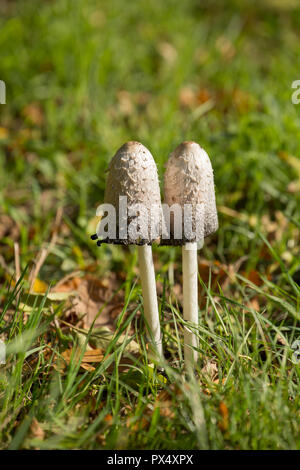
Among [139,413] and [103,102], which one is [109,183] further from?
[103,102]

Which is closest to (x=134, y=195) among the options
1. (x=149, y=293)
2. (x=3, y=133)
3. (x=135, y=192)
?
(x=135, y=192)

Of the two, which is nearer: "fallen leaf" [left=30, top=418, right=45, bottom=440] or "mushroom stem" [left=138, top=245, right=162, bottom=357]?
"fallen leaf" [left=30, top=418, right=45, bottom=440]

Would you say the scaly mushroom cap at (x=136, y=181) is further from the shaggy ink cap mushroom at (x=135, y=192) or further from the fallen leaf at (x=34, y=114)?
the fallen leaf at (x=34, y=114)

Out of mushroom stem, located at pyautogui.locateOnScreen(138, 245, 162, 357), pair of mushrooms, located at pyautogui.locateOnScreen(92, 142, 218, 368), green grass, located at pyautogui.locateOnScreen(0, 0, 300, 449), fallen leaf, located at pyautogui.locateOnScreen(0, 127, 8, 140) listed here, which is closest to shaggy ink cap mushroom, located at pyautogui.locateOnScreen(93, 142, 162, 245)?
pair of mushrooms, located at pyautogui.locateOnScreen(92, 142, 218, 368)

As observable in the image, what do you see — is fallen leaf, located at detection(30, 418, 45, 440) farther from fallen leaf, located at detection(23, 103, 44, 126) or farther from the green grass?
fallen leaf, located at detection(23, 103, 44, 126)

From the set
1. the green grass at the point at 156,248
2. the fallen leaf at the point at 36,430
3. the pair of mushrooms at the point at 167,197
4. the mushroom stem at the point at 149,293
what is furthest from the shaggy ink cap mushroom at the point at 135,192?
the fallen leaf at the point at 36,430

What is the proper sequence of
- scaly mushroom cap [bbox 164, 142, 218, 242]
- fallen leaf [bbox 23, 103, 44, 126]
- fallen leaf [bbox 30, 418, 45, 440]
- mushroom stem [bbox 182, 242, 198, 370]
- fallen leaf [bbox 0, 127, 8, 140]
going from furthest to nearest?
1. fallen leaf [bbox 23, 103, 44, 126]
2. fallen leaf [bbox 0, 127, 8, 140]
3. mushroom stem [bbox 182, 242, 198, 370]
4. scaly mushroom cap [bbox 164, 142, 218, 242]
5. fallen leaf [bbox 30, 418, 45, 440]
